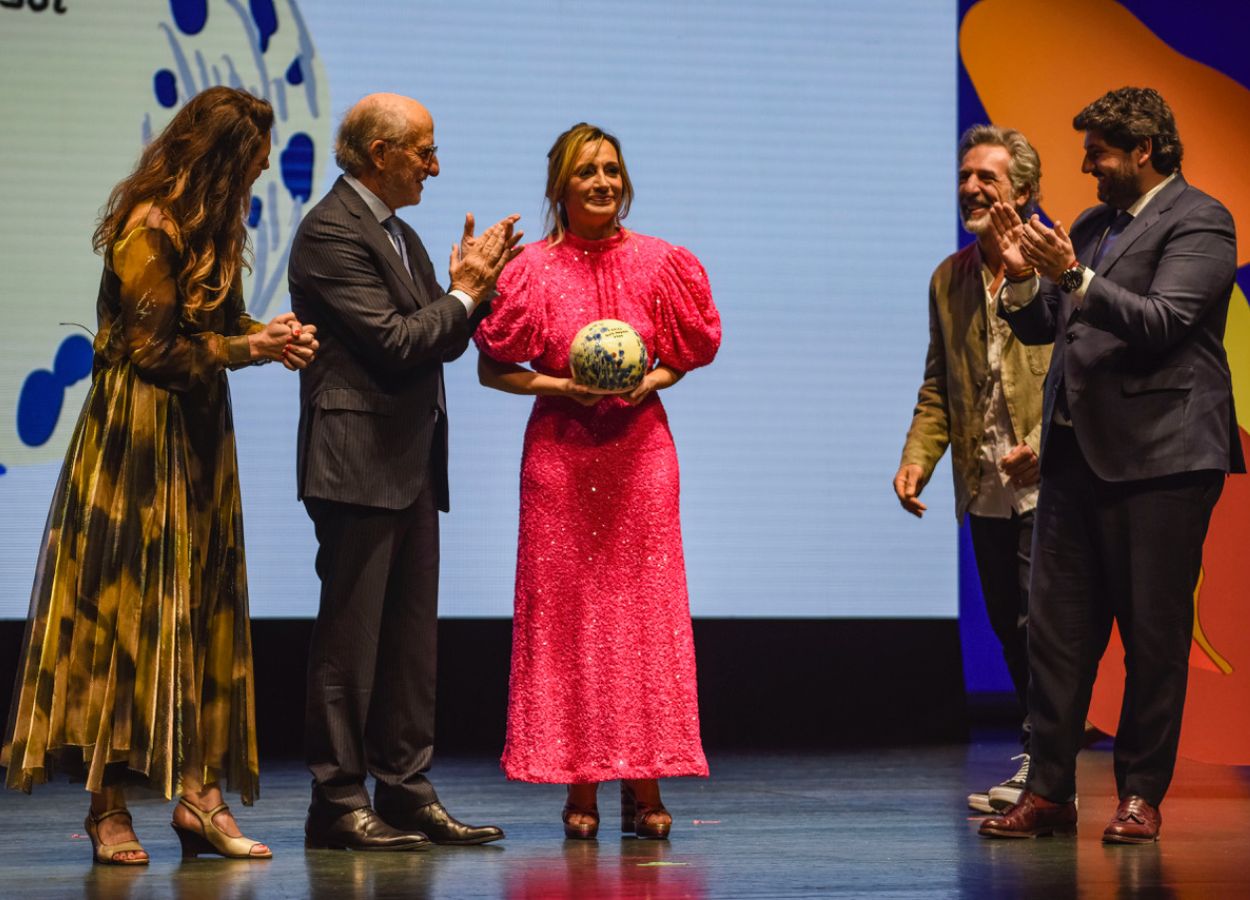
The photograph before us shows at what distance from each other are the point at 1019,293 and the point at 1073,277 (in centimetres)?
18

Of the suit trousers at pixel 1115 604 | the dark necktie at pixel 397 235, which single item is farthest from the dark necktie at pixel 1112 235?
the dark necktie at pixel 397 235

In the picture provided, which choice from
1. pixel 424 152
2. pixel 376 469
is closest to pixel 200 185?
pixel 424 152

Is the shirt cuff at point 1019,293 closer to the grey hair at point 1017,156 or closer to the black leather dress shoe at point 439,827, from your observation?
the grey hair at point 1017,156

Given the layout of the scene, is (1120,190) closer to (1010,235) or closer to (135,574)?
(1010,235)

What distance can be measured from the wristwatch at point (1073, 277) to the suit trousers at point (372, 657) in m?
1.31

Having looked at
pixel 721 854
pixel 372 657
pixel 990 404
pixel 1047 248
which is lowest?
pixel 721 854

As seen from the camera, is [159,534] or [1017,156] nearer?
[159,534]

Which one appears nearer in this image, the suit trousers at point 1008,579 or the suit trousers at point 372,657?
the suit trousers at point 372,657

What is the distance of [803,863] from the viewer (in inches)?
116

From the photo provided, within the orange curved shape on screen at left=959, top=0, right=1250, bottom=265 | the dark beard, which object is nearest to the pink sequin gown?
the dark beard

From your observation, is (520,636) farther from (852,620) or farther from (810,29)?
(810,29)

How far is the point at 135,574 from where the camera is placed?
9.90 ft

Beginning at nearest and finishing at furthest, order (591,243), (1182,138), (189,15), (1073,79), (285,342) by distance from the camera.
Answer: (285,342) < (591,243) < (189,15) < (1182,138) < (1073,79)

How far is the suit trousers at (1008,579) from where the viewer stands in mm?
3818
